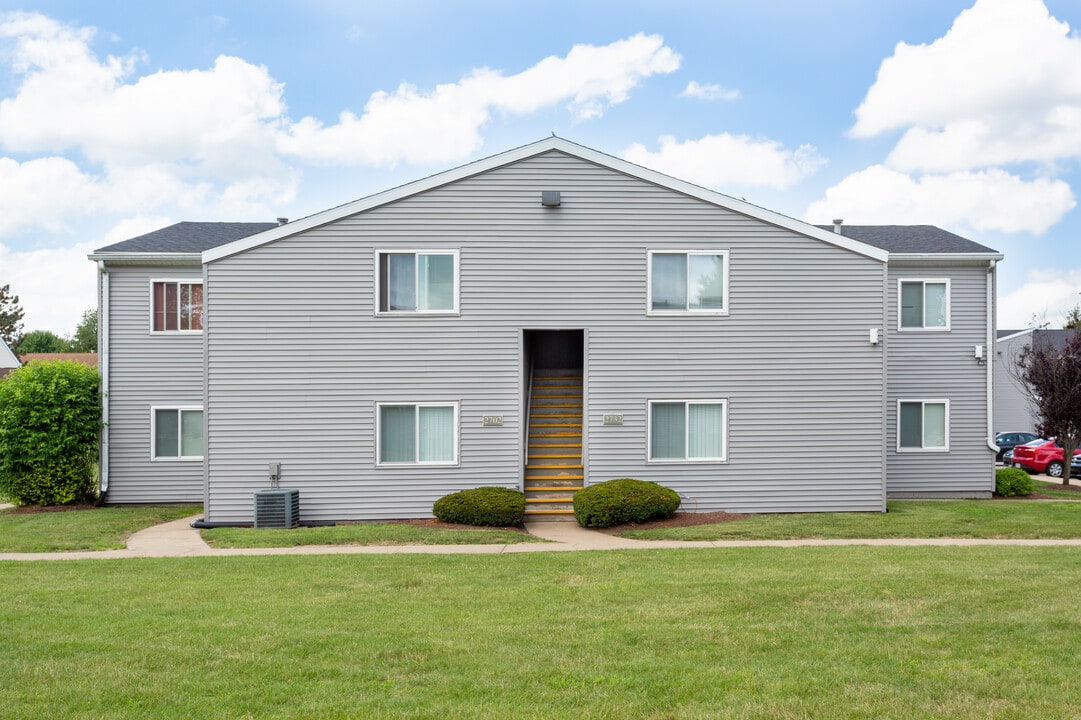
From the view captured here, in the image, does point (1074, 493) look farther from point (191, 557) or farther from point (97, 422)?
point (97, 422)

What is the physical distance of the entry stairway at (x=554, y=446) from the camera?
55.1 ft

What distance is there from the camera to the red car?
28422 millimetres

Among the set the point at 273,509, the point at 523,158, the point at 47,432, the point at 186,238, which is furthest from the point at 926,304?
the point at 47,432

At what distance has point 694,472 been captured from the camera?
659 inches

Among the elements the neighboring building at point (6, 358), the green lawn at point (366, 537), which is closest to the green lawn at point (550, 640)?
the green lawn at point (366, 537)

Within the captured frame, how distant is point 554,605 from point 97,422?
14.7m

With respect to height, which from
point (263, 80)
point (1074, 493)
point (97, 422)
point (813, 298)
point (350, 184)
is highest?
point (263, 80)

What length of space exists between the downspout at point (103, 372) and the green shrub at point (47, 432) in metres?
0.19

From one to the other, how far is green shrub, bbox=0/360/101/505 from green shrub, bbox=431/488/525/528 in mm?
8925

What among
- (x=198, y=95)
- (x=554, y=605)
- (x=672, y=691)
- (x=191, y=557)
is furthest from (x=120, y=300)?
(x=672, y=691)

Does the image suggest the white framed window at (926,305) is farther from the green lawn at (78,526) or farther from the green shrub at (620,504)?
the green lawn at (78,526)

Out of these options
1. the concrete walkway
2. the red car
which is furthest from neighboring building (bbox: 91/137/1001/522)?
the red car

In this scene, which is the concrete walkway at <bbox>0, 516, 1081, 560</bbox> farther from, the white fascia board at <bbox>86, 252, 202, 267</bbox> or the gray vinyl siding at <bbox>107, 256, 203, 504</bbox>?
the white fascia board at <bbox>86, 252, 202, 267</bbox>

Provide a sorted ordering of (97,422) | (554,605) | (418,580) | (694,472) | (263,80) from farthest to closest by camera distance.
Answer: (263,80)
(97,422)
(694,472)
(418,580)
(554,605)
